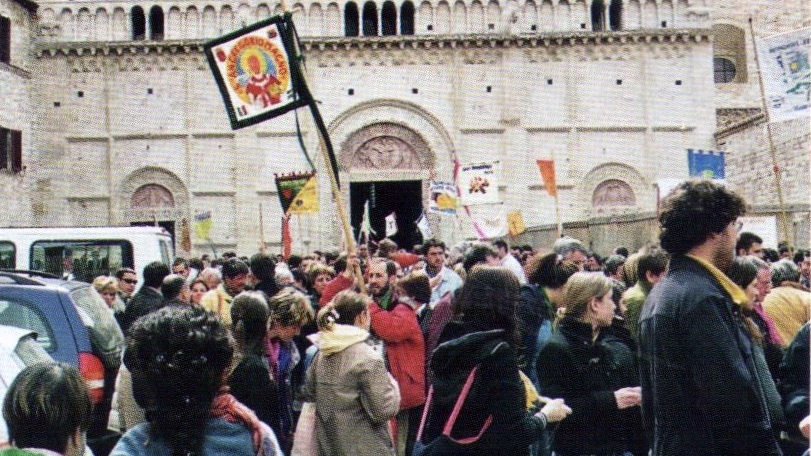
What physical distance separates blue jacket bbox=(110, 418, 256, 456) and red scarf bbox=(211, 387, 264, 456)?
22 millimetres

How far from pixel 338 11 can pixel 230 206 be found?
740cm

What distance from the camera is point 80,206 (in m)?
28.7

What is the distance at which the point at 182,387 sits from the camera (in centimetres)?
241

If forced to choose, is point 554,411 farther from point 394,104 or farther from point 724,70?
point 724,70

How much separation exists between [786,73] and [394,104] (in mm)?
20299

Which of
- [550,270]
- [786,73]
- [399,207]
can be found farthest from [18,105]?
[550,270]

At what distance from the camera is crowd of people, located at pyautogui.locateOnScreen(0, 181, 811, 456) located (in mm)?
2451

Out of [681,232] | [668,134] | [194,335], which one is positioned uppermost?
[668,134]

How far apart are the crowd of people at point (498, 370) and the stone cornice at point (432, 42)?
74.0ft

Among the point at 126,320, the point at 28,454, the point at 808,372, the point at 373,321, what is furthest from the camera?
the point at 126,320

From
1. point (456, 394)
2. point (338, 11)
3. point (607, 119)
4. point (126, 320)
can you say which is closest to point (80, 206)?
point (338, 11)

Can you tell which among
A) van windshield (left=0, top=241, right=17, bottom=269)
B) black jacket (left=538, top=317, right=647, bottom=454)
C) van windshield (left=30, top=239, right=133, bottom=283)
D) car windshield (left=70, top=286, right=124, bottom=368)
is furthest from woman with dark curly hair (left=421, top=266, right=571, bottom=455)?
van windshield (left=0, top=241, right=17, bottom=269)

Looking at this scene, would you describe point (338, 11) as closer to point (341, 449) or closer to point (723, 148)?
point (723, 148)

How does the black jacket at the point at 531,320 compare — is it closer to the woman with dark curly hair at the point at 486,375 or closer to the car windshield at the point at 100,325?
the woman with dark curly hair at the point at 486,375
